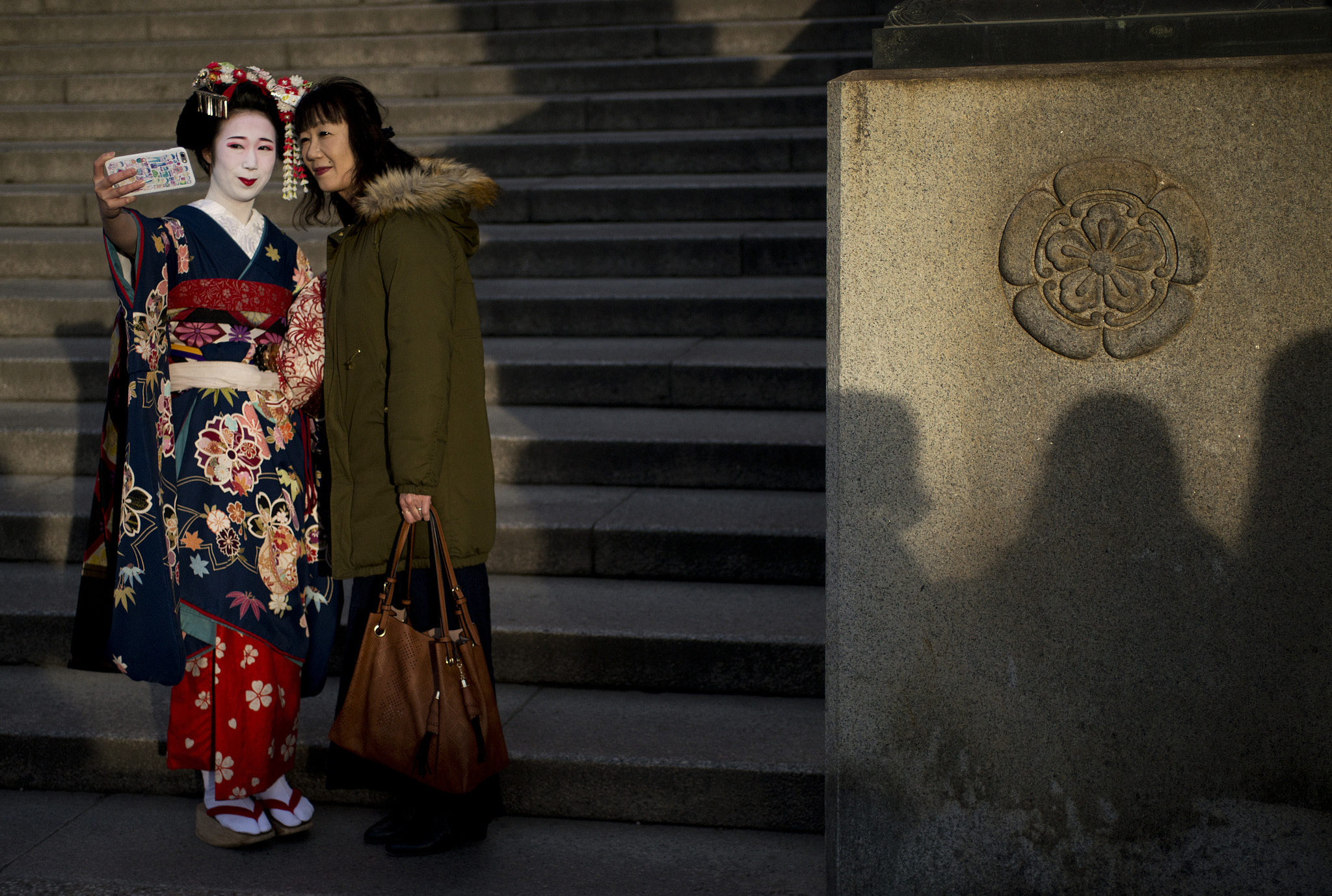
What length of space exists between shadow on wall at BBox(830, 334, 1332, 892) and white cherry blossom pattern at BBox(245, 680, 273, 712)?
1543 mm

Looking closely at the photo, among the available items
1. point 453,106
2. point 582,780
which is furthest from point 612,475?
point 453,106

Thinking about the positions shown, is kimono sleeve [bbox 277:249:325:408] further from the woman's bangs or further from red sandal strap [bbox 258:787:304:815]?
red sandal strap [bbox 258:787:304:815]

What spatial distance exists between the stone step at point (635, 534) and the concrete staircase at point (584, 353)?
0.01 meters

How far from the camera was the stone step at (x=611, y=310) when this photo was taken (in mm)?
5488

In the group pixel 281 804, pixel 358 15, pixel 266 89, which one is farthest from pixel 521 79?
pixel 281 804

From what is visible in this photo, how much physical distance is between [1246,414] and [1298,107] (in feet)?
2.03

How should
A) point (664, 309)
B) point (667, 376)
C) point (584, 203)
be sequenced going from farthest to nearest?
Answer: point (584, 203) < point (664, 309) < point (667, 376)

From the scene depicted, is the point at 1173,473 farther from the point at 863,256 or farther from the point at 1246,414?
the point at 863,256

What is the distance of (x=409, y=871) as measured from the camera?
301 centimetres

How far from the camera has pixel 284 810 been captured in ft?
10.5

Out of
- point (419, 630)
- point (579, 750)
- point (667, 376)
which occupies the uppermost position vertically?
point (667, 376)

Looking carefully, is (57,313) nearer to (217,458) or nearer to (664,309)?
(664,309)

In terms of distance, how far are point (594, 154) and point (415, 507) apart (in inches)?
179

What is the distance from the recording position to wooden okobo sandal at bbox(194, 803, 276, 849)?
312cm
